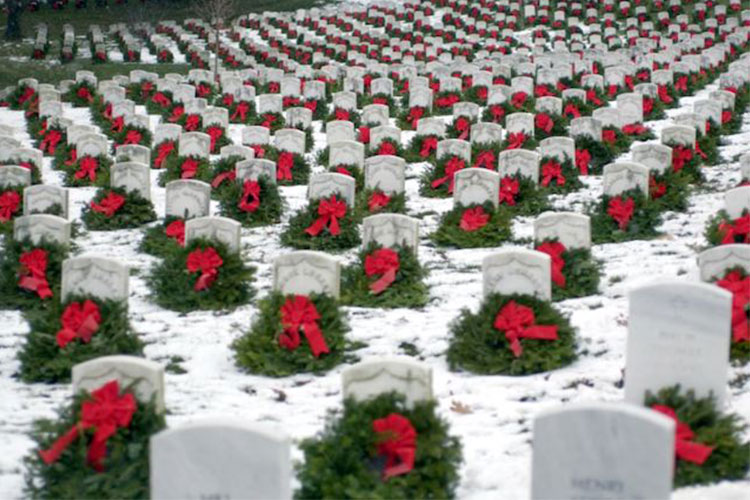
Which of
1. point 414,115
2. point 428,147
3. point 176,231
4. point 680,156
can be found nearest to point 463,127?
point 428,147

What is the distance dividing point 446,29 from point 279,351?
23106mm

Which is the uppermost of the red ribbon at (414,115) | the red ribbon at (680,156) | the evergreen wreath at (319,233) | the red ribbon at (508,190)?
the red ribbon at (680,156)

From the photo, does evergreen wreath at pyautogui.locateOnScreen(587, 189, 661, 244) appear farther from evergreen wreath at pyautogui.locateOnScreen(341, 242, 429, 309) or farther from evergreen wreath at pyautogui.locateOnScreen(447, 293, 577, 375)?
evergreen wreath at pyautogui.locateOnScreen(447, 293, 577, 375)

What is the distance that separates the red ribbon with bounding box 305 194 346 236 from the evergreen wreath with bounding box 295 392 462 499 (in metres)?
5.20

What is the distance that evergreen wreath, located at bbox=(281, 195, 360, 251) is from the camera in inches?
436

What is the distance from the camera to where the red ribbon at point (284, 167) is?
559 inches

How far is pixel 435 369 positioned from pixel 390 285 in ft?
5.76

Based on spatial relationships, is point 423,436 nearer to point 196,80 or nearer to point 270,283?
point 270,283

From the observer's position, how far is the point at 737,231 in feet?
30.8

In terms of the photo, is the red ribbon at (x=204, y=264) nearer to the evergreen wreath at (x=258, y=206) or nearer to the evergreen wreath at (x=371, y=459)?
the evergreen wreath at (x=258, y=206)

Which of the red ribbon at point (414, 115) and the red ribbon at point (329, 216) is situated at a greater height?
the red ribbon at point (414, 115)

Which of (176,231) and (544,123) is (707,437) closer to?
(176,231)

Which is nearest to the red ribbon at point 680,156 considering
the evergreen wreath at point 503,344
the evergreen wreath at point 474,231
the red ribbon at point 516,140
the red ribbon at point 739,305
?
the red ribbon at point 516,140

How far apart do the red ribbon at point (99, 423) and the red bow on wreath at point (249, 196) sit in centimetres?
629
